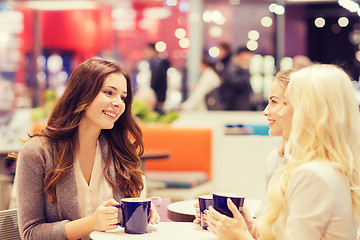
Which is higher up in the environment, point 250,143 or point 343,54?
point 343,54

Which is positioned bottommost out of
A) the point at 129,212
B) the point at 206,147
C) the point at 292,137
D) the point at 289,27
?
the point at 206,147

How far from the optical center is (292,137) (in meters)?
1.54

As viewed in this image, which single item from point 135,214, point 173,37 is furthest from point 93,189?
point 173,37

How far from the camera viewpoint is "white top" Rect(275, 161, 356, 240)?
1.45m

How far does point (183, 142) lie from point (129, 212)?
415 cm

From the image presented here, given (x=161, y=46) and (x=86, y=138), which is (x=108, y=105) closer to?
(x=86, y=138)

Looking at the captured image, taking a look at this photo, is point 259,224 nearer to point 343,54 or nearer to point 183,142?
point 183,142

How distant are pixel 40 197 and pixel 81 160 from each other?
0.86 feet

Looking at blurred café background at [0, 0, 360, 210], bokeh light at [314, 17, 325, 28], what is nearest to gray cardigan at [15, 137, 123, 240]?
blurred café background at [0, 0, 360, 210]

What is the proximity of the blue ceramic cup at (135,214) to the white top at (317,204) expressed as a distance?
1.73ft

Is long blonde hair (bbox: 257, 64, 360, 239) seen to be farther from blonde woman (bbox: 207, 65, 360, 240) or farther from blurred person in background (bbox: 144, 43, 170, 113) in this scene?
blurred person in background (bbox: 144, 43, 170, 113)

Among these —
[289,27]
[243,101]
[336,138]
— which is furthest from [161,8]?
[336,138]

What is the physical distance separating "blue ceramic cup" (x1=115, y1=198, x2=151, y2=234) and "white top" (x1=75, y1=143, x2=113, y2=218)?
38cm

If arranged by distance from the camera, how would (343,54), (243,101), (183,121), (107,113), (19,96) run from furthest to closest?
(343,54), (19,96), (243,101), (183,121), (107,113)
